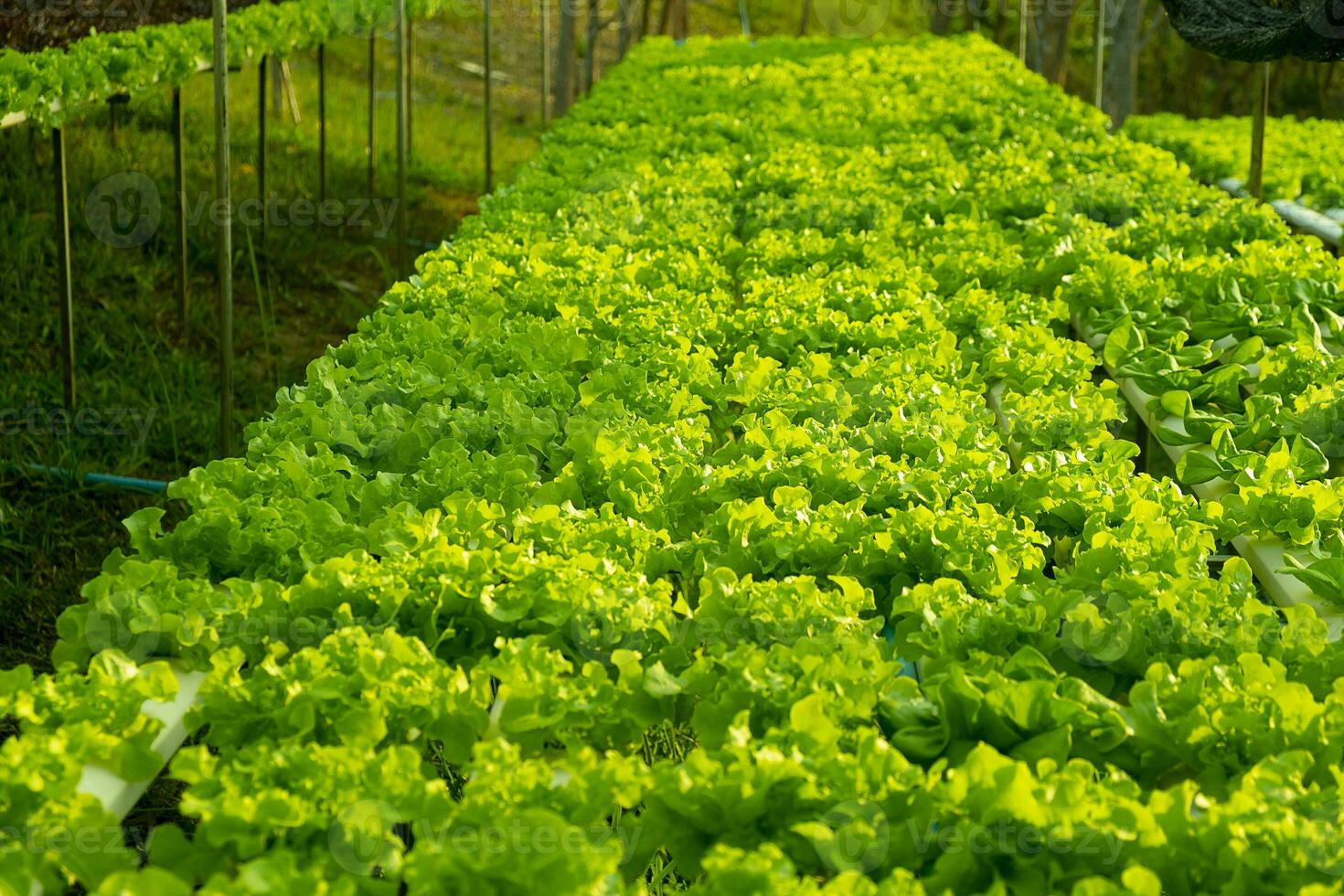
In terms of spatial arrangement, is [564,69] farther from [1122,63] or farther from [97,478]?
[97,478]

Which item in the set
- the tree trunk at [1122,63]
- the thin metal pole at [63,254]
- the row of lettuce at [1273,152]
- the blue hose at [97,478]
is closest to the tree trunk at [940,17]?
the tree trunk at [1122,63]

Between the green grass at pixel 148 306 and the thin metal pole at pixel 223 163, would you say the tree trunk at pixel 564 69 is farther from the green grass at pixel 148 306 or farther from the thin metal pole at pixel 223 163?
the thin metal pole at pixel 223 163

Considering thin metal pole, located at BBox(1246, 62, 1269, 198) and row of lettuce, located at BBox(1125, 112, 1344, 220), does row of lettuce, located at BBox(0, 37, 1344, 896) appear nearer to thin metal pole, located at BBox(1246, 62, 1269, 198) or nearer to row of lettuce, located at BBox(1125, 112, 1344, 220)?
thin metal pole, located at BBox(1246, 62, 1269, 198)

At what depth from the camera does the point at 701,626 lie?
2.44 meters

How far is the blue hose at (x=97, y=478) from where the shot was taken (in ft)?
19.4

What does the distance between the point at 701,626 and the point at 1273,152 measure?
8.95 metres

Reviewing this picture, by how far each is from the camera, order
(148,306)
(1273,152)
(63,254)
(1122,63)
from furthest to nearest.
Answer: (1122,63)
(1273,152)
(148,306)
(63,254)

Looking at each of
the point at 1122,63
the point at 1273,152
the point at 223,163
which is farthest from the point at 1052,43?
the point at 223,163

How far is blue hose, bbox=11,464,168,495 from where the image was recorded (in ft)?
19.4

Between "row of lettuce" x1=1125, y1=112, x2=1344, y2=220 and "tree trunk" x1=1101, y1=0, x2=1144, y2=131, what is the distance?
0.66 meters

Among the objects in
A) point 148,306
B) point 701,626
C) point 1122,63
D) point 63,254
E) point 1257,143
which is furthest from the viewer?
point 1122,63

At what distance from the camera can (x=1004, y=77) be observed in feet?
33.1

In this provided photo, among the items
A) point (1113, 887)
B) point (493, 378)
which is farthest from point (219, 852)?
point (493, 378)

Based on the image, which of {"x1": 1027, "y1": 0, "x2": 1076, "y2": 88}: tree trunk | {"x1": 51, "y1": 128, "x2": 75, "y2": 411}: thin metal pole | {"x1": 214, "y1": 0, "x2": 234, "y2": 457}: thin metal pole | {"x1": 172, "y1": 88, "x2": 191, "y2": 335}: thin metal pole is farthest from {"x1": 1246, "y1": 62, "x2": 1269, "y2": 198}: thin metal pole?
{"x1": 1027, "y1": 0, "x2": 1076, "y2": 88}: tree trunk
